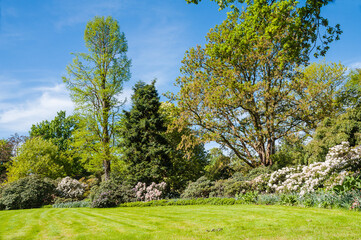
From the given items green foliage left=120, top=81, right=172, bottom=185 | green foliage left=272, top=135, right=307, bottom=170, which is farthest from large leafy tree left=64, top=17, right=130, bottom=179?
green foliage left=272, top=135, right=307, bottom=170

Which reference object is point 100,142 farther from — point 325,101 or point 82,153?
point 325,101

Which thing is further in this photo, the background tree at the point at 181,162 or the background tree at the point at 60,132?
the background tree at the point at 60,132

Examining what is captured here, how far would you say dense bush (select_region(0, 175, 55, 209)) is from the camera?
61.0 feet

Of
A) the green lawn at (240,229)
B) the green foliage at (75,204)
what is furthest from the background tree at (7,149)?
the green lawn at (240,229)

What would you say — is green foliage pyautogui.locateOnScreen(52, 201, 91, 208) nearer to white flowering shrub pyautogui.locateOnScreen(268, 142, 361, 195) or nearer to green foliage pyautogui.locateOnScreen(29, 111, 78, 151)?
white flowering shrub pyautogui.locateOnScreen(268, 142, 361, 195)

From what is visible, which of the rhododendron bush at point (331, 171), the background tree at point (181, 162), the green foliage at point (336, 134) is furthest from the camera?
the background tree at point (181, 162)

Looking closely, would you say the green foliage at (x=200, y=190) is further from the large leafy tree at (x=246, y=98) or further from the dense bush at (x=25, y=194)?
the dense bush at (x=25, y=194)

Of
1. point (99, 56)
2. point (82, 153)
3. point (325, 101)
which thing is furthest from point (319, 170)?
point (99, 56)

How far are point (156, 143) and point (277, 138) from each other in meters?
9.34

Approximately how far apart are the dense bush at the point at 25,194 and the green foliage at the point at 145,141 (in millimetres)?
6920

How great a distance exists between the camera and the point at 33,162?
84.1 ft

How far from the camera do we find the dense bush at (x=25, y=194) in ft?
61.0

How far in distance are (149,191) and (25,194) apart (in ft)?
31.7

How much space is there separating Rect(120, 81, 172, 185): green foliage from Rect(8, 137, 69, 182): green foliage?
10677 mm
